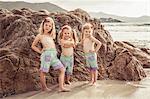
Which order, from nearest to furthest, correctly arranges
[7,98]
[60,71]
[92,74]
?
[7,98] < [60,71] < [92,74]

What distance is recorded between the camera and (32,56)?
6.77 metres

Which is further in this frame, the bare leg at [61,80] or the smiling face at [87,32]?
the smiling face at [87,32]

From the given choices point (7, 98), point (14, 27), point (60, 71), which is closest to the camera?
point (7, 98)

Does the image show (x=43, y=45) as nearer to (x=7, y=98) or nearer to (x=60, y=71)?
(x=60, y=71)

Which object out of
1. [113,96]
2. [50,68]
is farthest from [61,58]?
[113,96]

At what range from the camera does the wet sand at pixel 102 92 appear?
19.6ft

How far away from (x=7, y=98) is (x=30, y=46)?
1266 millimetres

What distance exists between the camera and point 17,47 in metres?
6.84

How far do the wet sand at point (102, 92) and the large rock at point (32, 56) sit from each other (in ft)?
0.92

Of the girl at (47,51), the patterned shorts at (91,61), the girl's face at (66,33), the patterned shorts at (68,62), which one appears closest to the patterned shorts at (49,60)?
the girl at (47,51)

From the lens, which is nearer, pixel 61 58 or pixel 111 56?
pixel 61 58

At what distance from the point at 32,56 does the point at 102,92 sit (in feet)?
4.85

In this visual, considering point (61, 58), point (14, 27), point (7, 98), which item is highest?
point (14, 27)

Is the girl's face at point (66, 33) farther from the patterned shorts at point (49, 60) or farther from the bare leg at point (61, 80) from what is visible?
the bare leg at point (61, 80)
